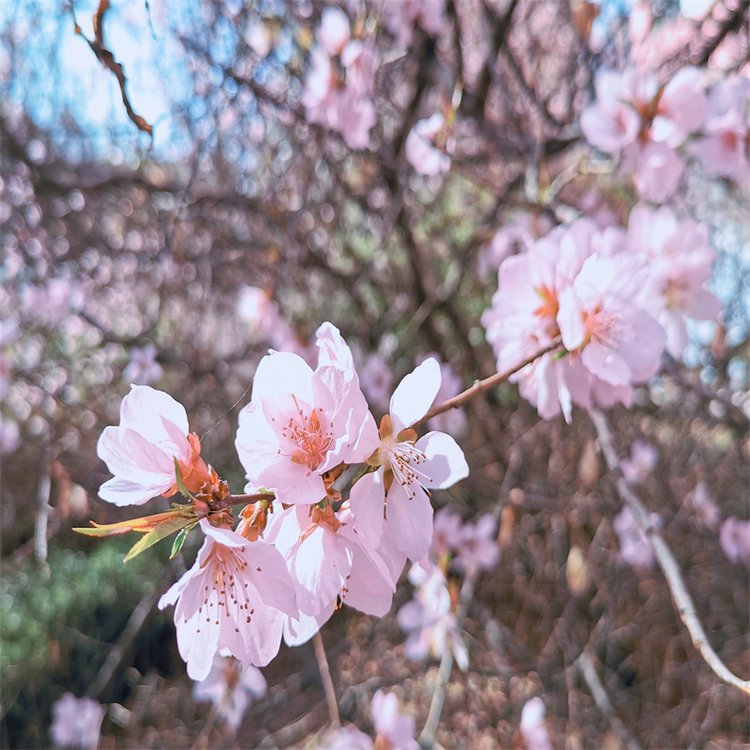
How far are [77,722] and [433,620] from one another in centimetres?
181

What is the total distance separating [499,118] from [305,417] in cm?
292

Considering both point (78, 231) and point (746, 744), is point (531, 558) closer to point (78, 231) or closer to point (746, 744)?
point (746, 744)

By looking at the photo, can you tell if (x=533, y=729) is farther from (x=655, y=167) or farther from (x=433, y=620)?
(x=655, y=167)

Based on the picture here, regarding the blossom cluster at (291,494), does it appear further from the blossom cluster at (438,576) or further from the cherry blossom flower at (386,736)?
the blossom cluster at (438,576)

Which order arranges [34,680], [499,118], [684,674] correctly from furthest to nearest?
1. [34,680]
2. [499,118]
3. [684,674]

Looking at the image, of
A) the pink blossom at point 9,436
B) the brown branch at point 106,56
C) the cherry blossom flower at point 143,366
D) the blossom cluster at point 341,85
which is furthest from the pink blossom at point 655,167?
the pink blossom at point 9,436

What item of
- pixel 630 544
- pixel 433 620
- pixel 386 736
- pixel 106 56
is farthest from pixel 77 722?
pixel 106 56

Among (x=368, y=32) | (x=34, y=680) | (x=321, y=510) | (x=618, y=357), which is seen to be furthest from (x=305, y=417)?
(x=34, y=680)

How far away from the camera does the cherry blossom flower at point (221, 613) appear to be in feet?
2.37

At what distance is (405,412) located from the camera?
74 cm

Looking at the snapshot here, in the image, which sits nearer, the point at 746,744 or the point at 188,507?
the point at 188,507

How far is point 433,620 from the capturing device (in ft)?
6.82

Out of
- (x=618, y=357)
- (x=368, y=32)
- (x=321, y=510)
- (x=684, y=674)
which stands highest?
(x=368, y=32)

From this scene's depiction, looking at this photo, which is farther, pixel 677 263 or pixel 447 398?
pixel 447 398
